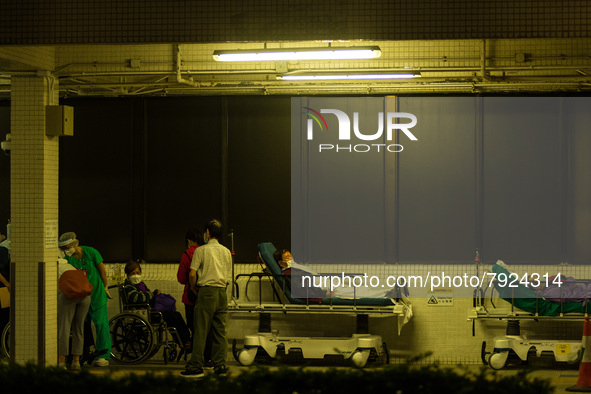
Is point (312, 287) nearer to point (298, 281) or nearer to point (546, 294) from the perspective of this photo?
point (298, 281)

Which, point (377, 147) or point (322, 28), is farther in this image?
point (377, 147)

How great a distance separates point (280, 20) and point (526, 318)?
5363 millimetres

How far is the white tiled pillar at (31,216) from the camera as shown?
907 centimetres

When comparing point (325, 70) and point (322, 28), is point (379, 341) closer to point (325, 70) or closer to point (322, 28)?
point (325, 70)

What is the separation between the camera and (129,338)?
10.6 m

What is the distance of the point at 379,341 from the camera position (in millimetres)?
10648

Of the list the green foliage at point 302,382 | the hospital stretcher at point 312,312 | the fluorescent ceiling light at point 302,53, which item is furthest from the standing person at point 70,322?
the green foliage at point 302,382

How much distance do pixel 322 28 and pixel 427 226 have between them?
17.3ft

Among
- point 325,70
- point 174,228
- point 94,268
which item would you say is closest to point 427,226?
point 325,70

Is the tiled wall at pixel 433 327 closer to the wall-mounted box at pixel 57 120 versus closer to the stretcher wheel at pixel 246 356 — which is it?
the stretcher wheel at pixel 246 356

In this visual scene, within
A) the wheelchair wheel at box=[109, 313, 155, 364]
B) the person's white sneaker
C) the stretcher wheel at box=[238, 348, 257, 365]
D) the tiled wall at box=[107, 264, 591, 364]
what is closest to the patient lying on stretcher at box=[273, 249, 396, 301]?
the tiled wall at box=[107, 264, 591, 364]

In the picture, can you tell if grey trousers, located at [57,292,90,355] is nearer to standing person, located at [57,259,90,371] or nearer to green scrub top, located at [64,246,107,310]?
standing person, located at [57,259,90,371]

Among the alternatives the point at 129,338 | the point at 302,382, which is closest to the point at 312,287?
the point at 129,338

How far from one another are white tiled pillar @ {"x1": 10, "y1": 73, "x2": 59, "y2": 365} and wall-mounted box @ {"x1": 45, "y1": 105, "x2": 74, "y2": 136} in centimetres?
6
